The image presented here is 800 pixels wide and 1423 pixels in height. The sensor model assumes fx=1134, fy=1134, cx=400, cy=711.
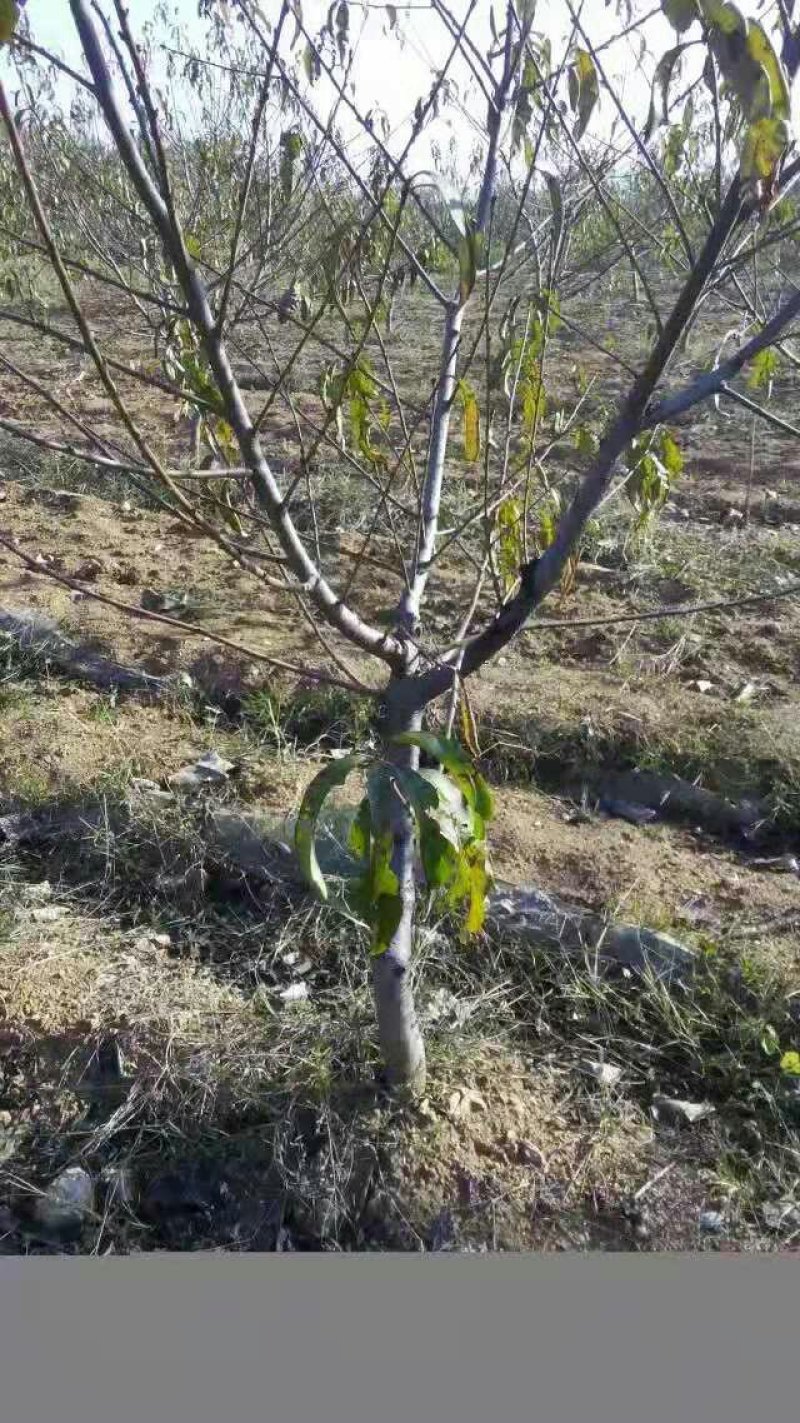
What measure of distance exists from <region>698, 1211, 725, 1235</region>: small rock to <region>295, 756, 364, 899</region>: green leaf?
3.05ft

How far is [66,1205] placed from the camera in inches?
74.0

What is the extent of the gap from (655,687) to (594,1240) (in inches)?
63.1

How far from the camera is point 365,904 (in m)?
1.47

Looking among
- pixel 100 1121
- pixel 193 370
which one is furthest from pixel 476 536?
pixel 100 1121

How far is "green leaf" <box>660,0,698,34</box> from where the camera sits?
1.01 m

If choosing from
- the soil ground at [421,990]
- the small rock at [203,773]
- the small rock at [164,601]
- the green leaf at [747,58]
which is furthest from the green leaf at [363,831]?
the small rock at [164,601]

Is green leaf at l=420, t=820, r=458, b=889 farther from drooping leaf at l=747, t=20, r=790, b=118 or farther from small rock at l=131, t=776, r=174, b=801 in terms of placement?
small rock at l=131, t=776, r=174, b=801

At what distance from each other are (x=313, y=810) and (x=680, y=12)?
0.91 m

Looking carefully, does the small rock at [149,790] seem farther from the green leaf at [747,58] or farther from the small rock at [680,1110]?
the green leaf at [747,58]

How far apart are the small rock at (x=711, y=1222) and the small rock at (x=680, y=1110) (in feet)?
0.60

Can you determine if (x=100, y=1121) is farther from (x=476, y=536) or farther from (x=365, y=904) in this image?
(x=476, y=536)

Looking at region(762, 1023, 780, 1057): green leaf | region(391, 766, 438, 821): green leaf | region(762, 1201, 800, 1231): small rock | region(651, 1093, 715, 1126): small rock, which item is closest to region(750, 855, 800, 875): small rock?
region(762, 1023, 780, 1057): green leaf

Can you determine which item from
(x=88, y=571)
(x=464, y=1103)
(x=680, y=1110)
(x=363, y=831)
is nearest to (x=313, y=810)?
(x=363, y=831)

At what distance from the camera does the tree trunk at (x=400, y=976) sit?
66.5 inches
